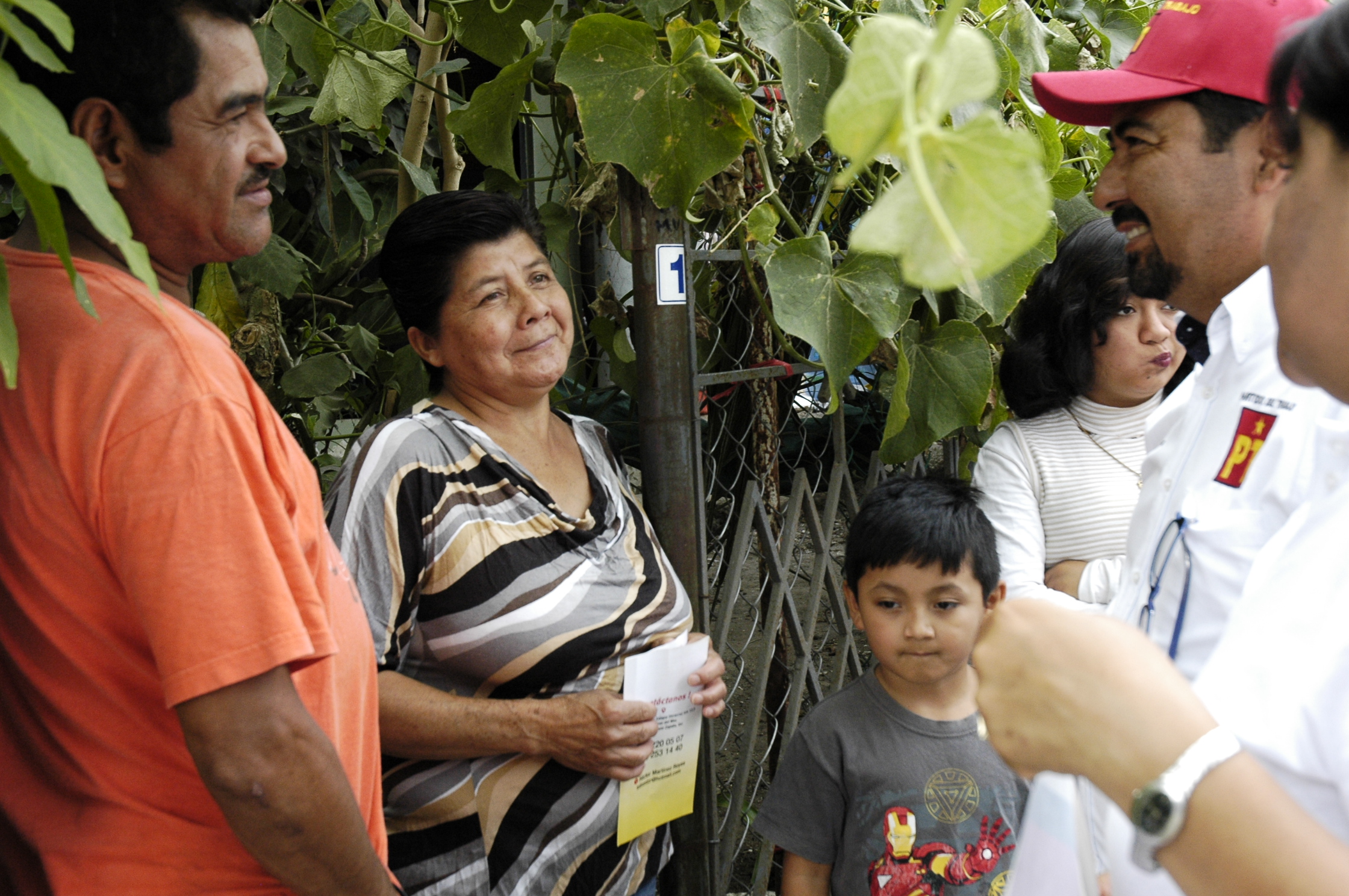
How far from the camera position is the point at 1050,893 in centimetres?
85

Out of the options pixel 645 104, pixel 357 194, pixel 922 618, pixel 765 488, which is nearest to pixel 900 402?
pixel 922 618

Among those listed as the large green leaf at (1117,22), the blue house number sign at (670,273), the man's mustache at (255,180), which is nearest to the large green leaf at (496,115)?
the blue house number sign at (670,273)

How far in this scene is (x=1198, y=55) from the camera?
1.26 m

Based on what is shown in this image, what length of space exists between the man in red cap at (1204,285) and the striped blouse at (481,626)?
73 centimetres

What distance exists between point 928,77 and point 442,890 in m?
1.36

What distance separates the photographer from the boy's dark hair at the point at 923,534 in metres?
1.67

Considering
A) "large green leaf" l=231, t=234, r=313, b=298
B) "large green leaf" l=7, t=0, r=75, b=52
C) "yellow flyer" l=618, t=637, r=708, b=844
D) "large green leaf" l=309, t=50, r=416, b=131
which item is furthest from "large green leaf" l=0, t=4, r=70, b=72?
"large green leaf" l=231, t=234, r=313, b=298

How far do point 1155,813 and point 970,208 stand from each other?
0.41 meters

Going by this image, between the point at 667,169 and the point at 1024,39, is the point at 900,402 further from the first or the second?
the point at 1024,39

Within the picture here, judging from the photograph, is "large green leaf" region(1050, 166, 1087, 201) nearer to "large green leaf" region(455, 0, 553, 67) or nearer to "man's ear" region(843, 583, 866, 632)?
"man's ear" region(843, 583, 866, 632)

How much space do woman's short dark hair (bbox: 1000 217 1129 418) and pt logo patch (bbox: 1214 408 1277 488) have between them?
2.53 feet

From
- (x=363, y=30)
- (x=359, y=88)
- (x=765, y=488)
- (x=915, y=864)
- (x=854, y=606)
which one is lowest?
(x=915, y=864)

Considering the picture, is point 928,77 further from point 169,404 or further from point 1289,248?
point 169,404

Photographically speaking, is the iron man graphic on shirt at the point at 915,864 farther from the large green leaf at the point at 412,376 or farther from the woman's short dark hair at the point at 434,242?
the large green leaf at the point at 412,376
